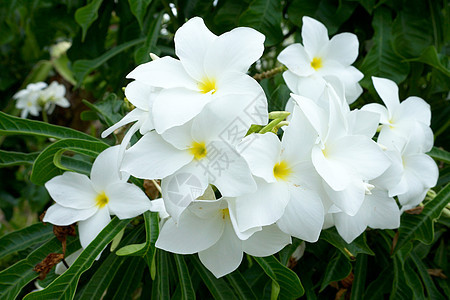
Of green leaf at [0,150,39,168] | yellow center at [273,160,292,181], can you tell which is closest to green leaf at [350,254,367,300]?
yellow center at [273,160,292,181]

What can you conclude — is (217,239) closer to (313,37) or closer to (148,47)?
(313,37)

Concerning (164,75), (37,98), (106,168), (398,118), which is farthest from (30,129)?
(37,98)

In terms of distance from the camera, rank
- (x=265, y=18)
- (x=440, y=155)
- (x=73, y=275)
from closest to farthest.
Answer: (x=73, y=275)
(x=440, y=155)
(x=265, y=18)

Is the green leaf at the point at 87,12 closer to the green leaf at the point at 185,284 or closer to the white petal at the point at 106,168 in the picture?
the white petal at the point at 106,168

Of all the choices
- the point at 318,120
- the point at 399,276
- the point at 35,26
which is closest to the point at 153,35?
the point at 35,26

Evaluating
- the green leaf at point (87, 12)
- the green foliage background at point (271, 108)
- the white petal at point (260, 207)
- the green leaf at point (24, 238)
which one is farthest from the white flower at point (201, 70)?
the green leaf at point (87, 12)

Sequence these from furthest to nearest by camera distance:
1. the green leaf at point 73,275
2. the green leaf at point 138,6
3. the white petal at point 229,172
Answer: the green leaf at point 138,6, the green leaf at point 73,275, the white petal at point 229,172
